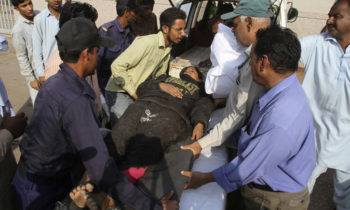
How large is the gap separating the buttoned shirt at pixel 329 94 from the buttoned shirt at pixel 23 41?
3416mm

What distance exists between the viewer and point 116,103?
3109 mm

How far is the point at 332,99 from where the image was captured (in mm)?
2352

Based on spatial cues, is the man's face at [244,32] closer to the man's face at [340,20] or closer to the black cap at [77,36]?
the man's face at [340,20]

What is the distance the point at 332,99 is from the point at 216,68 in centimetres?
118

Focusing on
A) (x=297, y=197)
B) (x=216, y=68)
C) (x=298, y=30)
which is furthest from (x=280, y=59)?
(x=298, y=30)

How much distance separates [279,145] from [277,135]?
6 centimetres

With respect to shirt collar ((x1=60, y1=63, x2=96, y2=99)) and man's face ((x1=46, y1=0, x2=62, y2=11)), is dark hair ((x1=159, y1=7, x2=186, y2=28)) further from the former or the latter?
shirt collar ((x1=60, y1=63, x2=96, y2=99))

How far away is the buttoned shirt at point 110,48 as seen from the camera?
3.38 metres

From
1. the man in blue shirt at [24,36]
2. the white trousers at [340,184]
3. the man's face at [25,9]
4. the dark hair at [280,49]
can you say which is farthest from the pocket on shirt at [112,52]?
the white trousers at [340,184]

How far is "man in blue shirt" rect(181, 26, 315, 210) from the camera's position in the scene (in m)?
1.52

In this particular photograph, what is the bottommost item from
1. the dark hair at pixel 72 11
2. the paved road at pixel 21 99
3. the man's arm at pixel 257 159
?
the paved road at pixel 21 99

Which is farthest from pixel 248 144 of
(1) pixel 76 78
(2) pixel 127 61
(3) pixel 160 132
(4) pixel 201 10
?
(4) pixel 201 10

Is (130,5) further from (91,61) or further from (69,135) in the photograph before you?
(69,135)

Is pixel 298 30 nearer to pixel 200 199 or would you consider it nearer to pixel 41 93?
pixel 200 199
